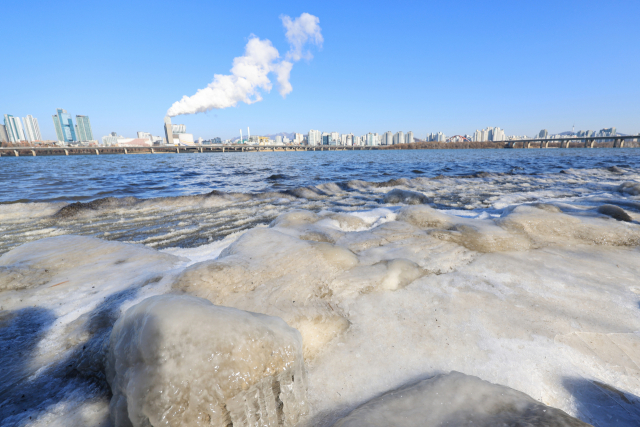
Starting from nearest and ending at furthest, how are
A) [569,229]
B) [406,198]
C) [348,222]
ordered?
[569,229]
[348,222]
[406,198]

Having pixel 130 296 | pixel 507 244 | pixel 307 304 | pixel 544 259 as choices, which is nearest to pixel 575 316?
pixel 544 259

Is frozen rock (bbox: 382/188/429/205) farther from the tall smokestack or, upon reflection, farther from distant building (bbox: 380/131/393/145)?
distant building (bbox: 380/131/393/145)

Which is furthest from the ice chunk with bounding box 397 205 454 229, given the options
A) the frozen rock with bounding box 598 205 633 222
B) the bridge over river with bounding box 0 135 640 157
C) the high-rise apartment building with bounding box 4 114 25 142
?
the high-rise apartment building with bounding box 4 114 25 142

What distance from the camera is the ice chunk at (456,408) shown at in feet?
3.74

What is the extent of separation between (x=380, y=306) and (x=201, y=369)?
145 centimetres

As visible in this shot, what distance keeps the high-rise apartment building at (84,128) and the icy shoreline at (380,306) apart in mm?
247221

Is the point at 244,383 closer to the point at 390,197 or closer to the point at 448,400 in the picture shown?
the point at 448,400

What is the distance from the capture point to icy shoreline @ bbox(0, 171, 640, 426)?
1470mm

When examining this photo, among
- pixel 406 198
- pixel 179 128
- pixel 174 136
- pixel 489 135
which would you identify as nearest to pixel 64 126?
pixel 179 128

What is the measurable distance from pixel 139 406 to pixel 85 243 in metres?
3.29

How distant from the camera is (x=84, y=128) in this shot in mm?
185625

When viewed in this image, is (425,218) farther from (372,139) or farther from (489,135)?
(489,135)

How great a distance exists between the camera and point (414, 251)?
10.6 ft

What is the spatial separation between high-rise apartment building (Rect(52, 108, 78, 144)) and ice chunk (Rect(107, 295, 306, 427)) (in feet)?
819
